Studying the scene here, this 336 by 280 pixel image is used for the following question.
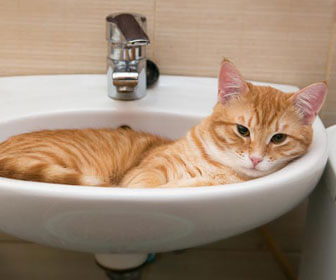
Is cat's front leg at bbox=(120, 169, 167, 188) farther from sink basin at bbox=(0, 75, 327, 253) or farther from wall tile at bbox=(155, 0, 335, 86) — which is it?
wall tile at bbox=(155, 0, 335, 86)

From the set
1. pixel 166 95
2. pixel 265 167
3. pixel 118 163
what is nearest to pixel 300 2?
pixel 166 95

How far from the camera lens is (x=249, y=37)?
1233mm

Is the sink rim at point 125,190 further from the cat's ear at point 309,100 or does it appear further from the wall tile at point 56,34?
the wall tile at point 56,34

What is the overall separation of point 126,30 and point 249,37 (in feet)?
1.44

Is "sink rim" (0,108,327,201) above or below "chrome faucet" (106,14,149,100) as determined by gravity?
below

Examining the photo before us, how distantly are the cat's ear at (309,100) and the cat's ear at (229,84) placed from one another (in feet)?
0.38

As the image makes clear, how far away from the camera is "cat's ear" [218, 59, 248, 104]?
0.91m

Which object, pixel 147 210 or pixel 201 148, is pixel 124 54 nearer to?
pixel 201 148

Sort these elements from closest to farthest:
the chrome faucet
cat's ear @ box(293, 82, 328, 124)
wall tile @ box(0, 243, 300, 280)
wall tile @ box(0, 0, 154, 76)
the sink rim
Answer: the sink rim → cat's ear @ box(293, 82, 328, 124) → the chrome faucet → wall tile @ box(0, 0, 154, 76) → wall tile @ box(0, 243, 300, 280)

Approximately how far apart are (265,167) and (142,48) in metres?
0.42

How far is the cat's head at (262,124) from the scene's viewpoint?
2.91ft

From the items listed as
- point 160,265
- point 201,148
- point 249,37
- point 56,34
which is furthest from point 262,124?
point 160,265

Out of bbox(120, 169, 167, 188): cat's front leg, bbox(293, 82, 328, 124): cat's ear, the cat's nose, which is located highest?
bbox(293, 82, 328, 124): cat's ear

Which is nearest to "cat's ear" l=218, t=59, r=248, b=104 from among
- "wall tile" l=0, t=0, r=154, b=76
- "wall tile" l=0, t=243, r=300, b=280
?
"wall tile" l=0, t=0, r=154, b=76
